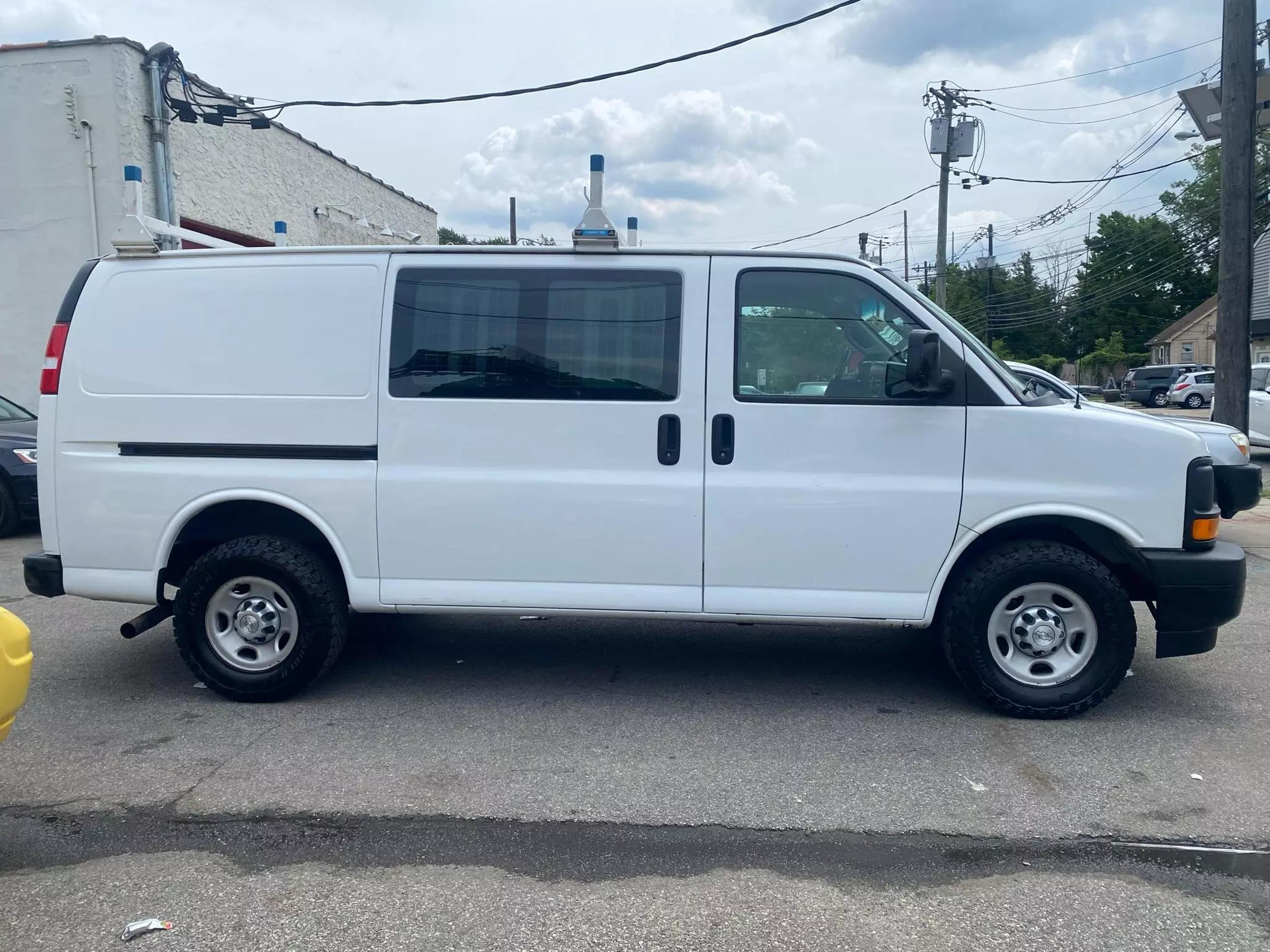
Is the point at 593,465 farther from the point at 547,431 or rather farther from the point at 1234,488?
the point at 1234,488

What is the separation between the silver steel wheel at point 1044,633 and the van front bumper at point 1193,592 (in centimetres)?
31

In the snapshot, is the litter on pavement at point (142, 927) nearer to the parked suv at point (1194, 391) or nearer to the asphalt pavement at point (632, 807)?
the asphalt pavement at point (632, 807)

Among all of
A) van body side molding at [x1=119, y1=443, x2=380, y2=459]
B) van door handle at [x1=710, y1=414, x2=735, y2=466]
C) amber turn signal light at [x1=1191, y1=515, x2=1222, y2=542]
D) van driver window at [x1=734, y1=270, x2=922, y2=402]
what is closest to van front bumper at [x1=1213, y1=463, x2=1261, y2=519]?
amber turn signal light at [x1=1191, y1=515, x2=1222, y2=542]

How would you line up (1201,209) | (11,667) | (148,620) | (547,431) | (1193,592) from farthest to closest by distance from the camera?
(1201,209), (148,620), (547,431), (1193,592), (11,667)

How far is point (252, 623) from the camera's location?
16.1 ft

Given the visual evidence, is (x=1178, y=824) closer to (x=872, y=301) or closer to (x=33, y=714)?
(x=872, y=301)

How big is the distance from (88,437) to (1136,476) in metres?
5.01

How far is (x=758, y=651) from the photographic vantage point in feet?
19.1

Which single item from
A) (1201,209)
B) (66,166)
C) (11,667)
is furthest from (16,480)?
(1201,209)

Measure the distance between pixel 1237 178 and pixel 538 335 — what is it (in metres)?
9.61

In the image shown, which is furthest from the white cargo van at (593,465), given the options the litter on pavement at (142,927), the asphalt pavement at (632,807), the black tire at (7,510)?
the black tire at (7,510)

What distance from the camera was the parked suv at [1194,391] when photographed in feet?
122

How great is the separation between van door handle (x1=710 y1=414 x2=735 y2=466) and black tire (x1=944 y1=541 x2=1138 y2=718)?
125 centimetres

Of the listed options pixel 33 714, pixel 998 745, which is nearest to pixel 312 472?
pixel 33 714
